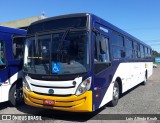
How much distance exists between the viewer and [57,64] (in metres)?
7.22

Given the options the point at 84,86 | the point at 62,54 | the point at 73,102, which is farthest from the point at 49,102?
the point at 62,54

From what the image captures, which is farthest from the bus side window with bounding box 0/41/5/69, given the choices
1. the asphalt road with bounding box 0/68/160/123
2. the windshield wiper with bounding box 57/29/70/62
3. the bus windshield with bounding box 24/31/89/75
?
the windshield wiper with bounding box 57/29/70/62

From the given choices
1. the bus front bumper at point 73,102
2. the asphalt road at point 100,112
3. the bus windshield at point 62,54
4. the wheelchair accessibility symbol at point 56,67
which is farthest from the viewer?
the asphalt road at point 100,112

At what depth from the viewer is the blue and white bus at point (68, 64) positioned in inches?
272

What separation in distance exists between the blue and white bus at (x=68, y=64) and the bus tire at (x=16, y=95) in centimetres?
143

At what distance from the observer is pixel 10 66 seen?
9.00 m

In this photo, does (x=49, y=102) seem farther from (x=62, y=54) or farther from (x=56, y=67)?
(x=62, y=54)

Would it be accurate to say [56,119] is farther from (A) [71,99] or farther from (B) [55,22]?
(B) [55,22]

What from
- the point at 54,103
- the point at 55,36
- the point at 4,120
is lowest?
the point at 4,120

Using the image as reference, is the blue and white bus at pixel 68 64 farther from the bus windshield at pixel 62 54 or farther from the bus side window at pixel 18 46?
the bus side window at pixel 18 46

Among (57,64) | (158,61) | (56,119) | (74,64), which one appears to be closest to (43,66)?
(57,64)

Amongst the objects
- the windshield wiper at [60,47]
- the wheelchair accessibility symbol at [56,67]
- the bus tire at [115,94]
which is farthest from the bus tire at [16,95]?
the bus tire at [115,94]

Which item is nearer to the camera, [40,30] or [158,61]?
[40,30]

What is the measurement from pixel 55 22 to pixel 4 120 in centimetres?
326
